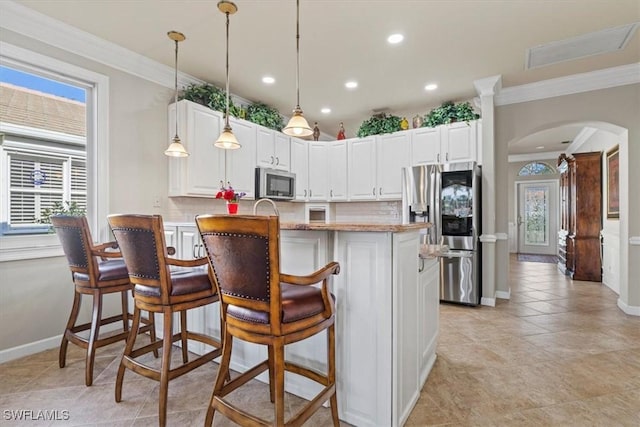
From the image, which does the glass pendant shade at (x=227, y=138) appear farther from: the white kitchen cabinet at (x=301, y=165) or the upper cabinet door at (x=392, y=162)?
the upper cabinet door at (x=392, y=162)

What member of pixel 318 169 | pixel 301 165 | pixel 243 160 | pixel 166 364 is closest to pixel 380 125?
pixel 318 169

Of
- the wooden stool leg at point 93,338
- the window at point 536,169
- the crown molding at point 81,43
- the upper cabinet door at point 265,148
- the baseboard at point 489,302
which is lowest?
the baseboard at point 489,302

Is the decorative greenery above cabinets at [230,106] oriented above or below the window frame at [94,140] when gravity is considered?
above

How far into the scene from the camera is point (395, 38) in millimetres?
2963

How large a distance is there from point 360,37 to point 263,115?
1947mm

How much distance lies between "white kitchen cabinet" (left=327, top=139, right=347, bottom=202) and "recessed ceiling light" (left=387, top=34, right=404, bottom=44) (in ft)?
7.25

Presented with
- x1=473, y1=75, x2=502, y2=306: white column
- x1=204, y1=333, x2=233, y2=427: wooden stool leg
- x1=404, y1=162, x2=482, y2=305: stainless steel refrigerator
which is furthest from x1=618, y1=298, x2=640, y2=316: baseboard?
x1=204, y1=333, x2=233, y2=427: wooden stool leg

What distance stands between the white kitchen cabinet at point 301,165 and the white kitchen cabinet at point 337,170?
380 mm

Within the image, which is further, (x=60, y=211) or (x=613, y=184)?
(x=613, y=184)

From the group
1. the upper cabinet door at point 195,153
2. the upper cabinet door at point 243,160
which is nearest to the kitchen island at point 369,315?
the upper cabinet door at point 195,153

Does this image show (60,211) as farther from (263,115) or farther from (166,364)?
(263,115)

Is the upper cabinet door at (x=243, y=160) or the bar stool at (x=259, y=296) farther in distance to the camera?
the upper cabinet door at (x=243, y=160)

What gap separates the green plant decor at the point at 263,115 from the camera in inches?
174

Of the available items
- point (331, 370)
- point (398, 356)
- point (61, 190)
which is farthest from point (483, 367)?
point (61, 190)
